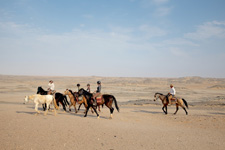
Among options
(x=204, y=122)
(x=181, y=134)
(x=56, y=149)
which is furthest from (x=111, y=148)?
(x=204, y=122)

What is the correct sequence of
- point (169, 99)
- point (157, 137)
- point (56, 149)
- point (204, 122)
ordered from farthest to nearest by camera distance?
point (169, 99), point (204, 122), point (157, 137), point (56, 149)

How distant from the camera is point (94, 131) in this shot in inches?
347

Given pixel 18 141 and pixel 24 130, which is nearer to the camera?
pixel 18 141

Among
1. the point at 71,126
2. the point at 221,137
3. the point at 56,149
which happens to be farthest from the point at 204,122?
the point at 56,149

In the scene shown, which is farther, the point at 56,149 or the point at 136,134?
the point at 136,134

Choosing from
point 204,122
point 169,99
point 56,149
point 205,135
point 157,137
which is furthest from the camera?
point 169,99

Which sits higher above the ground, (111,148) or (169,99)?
(169,99)

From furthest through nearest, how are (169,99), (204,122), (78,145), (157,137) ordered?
(169,99)
(204,122)
(157,137)
(78,145)

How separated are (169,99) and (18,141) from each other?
12.0 meters

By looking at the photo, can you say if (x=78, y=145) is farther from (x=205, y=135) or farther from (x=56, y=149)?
(x=205, y=135)

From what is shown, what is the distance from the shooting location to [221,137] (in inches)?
336

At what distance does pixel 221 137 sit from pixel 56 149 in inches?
319

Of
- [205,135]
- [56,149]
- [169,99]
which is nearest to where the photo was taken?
[56,149]

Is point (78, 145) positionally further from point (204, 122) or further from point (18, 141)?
point (204, 122)
